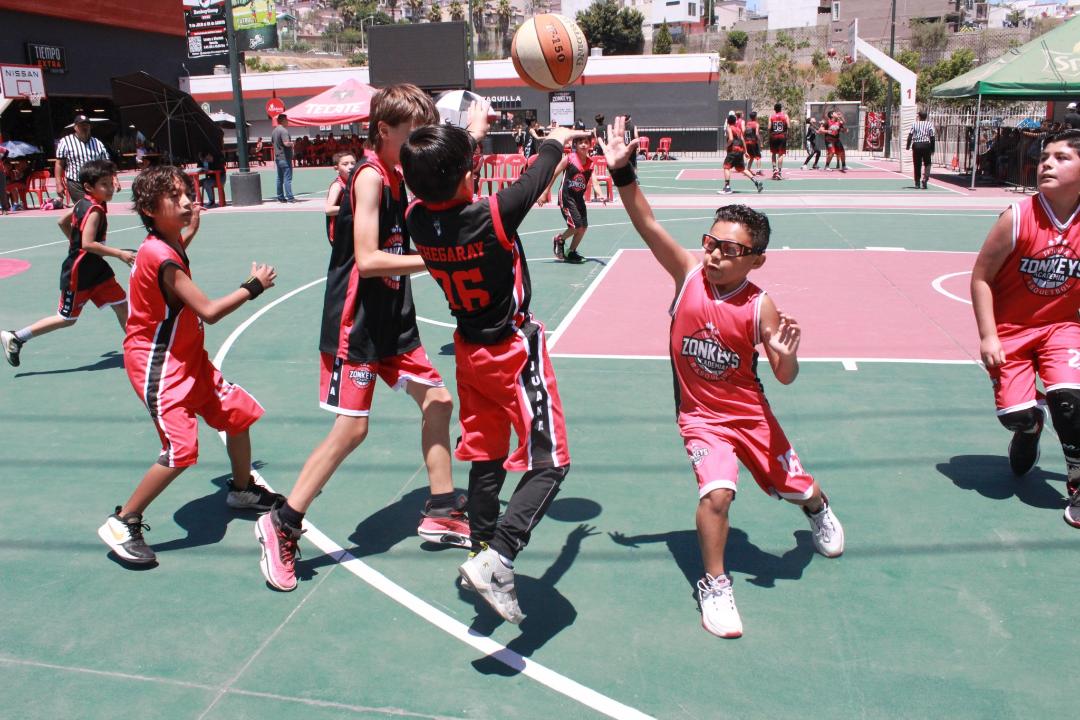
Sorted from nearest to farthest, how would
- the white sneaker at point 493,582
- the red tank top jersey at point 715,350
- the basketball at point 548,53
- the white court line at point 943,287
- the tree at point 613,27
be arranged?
the white sneaker at point 493,582
the red tank top jersey at point 715,350
the basketball at point 548,53
the white court line at point 943,287
the tree at point 613,27

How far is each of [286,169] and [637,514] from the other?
20151mm

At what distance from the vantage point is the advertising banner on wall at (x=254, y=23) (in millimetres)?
40844

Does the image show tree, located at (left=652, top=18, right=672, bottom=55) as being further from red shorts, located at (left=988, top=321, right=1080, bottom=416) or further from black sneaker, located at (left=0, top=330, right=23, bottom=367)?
red shorts, located at (left=988, top=321, right=1080, bottom=416)

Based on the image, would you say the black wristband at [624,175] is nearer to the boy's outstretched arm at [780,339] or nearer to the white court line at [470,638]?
the boy's outstretched arm at [780,339]

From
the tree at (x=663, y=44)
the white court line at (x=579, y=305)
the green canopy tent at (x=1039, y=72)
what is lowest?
the white court line at (x=579, y=305)

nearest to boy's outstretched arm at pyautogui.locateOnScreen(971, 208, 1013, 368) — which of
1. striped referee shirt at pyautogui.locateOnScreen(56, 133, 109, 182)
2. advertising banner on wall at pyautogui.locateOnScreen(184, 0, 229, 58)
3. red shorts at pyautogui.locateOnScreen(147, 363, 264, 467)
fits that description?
red shorts at pyautogui.locateOnScreen(147, 363, 264, 467)

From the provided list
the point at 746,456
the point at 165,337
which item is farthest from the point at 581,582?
the point at 165,337

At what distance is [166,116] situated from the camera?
2202 cm

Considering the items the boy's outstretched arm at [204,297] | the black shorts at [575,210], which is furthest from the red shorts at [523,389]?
the black shorts at [575,210]

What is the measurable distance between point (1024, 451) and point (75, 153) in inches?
596

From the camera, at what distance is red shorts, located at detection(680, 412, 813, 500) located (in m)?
3.78

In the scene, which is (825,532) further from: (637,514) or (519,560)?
(519,560)

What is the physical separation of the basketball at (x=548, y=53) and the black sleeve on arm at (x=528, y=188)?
2.40 m

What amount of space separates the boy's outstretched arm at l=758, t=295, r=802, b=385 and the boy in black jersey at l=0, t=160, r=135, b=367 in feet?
18.0
